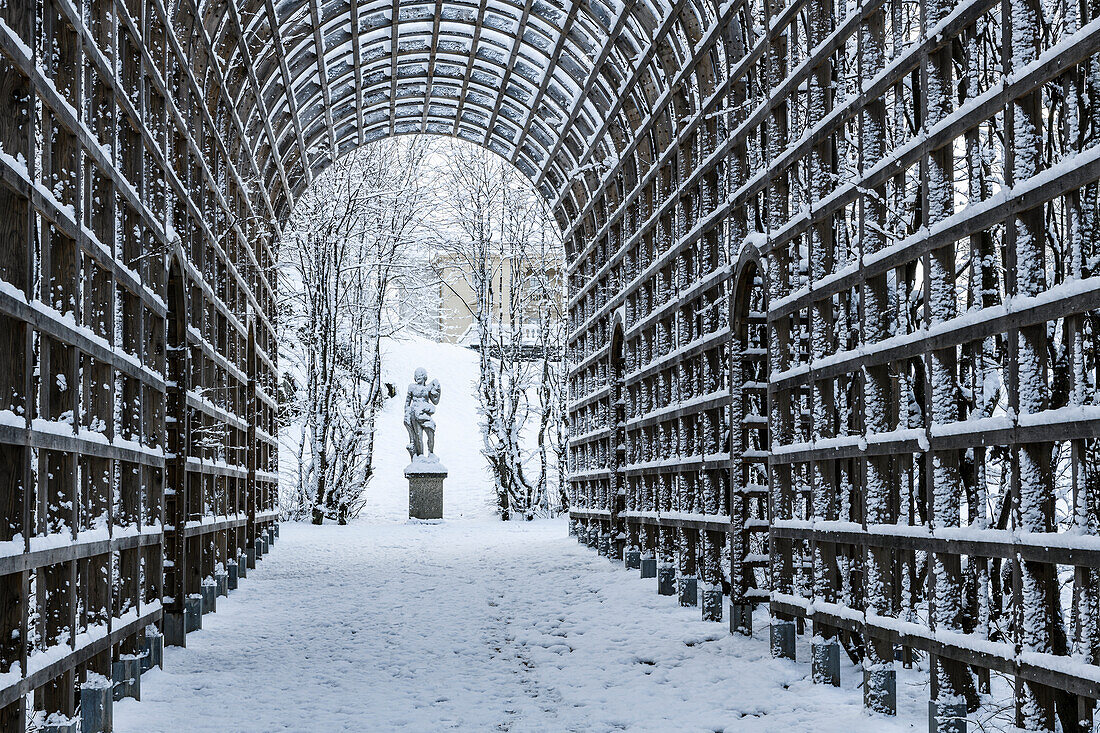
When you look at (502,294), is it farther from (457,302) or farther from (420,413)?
(457,302)

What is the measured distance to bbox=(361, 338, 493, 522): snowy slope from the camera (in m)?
36.1

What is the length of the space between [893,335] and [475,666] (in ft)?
15.2

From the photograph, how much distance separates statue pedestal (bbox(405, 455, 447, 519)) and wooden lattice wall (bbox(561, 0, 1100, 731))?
16078 mm

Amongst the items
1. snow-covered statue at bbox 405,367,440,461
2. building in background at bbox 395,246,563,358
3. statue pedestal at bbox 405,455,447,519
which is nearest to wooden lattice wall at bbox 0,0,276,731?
statue pedestal at bbox 405,455,447,519

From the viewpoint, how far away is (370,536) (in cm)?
2394

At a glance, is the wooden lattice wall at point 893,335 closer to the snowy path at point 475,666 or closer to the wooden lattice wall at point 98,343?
the snowy path at point 475,666

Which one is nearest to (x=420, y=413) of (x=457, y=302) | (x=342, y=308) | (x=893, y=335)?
(x=342, y=308)

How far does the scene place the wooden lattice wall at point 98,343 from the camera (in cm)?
541

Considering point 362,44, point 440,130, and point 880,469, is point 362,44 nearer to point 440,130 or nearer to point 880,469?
point 440,130

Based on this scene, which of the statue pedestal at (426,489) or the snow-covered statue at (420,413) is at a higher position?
the snow-covered statue at (420,413)

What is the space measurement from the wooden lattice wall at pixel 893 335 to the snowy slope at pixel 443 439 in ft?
73.3

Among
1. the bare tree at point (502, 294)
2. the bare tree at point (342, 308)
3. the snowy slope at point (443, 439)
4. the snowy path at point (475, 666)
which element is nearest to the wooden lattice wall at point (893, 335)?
the snowy path at point (475, 666)

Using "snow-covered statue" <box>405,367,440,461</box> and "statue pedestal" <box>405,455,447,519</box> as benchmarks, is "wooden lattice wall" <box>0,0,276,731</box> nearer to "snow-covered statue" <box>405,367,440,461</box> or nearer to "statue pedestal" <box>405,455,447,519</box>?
"statue pedestal" <box>405,455,447,519</box>

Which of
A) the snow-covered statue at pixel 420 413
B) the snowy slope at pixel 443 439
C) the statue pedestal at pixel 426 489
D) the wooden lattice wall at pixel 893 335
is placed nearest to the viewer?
the wooden lattice wall at pixel 893 335
